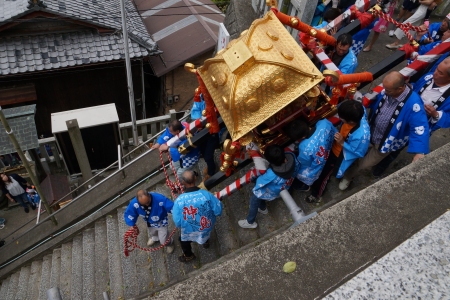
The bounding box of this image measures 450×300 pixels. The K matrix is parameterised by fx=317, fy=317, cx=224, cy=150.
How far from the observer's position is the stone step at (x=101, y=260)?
18.9 feet

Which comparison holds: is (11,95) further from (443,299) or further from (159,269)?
(443,299)

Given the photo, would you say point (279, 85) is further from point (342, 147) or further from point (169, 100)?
point (169, 100)

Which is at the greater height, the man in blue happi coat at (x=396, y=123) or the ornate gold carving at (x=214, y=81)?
the ornate gold carving at (x=214, y=81)

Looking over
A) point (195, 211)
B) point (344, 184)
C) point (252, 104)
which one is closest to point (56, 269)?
point (195, 211)

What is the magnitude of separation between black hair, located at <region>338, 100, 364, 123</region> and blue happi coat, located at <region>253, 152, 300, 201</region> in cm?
83

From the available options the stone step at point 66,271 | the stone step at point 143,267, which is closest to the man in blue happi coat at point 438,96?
the stone step at point 143,267

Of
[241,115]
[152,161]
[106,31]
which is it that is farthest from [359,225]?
[106,31]

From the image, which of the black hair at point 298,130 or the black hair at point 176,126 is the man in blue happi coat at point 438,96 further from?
the black hair at point 176,126

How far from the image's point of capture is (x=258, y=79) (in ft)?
12.2

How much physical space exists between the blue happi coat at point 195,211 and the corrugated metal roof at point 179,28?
267 inches

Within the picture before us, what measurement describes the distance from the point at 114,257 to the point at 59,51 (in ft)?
20.8

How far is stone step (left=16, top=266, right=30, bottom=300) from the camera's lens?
21.7 ft

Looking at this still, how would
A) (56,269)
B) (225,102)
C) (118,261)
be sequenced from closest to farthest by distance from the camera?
(225,102), (118,261), (56,269)

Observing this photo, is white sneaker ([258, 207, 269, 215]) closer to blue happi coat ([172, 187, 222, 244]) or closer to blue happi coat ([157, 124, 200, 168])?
blue happi coat ([172, 187, 222, 244])
